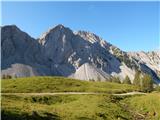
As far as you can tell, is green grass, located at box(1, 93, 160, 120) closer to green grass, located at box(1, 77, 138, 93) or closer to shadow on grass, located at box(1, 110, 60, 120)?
shadow on grass, located at box(1, 110, 60, 120)

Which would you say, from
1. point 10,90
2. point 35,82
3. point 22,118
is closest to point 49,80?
point 35,82

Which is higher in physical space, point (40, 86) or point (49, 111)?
point (40, 86)

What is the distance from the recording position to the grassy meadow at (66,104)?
131 ft

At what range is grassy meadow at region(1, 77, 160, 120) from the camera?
39.8m

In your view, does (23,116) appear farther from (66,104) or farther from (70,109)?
(66,104)

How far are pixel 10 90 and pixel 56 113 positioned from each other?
1255 inches

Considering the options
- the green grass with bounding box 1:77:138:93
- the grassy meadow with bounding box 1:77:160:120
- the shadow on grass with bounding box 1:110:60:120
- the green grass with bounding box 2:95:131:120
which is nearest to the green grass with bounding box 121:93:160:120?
the grassy meadow with bounding box 1:77:160:120

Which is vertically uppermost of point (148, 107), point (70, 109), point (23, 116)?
point (70, 109)

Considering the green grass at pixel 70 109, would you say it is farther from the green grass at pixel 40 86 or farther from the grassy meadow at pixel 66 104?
the green grass at pixel 40 86

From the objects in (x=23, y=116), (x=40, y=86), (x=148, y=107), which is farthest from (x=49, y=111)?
(x=40, y=86)

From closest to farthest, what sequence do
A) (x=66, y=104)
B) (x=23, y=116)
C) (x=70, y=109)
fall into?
(x=23, y=116) → (x=70, y=109) → (x=66, y=104)

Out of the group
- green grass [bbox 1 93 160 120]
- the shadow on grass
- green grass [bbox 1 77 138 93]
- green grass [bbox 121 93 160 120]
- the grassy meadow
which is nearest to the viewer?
the shadow on grass

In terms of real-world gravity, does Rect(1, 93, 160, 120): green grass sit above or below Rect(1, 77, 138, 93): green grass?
below

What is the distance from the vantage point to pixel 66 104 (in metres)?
55.4
